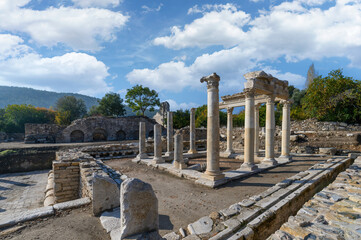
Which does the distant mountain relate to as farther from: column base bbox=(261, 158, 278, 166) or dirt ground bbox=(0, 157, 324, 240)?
dirt ground bbox=(0, 157, 324, 240)

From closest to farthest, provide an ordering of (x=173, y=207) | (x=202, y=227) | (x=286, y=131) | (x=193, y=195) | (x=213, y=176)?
(x=202, y=227), (x=173, y=207), (x=193, y=195), (x=213, y=176), (x=286, y=131)

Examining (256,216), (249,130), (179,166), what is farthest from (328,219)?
(179,166)

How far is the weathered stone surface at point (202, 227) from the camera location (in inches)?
143

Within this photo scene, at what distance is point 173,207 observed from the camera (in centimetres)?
520

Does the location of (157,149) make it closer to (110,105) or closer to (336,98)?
(336,98)

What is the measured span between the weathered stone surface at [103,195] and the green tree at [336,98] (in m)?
27.0

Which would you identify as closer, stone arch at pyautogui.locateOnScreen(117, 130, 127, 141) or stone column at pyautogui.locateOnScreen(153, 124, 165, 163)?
stone column at pyautogui.locateOnScreen(153, 124, 165, 163)

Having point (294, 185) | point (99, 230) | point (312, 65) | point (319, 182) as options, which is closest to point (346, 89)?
point (319, 182)

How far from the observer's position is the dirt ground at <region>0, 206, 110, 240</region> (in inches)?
143

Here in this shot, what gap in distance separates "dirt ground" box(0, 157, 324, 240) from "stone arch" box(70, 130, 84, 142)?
2432 centimetres

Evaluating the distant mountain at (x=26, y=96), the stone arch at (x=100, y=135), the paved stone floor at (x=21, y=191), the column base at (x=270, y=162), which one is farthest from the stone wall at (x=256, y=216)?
the distant mountain at (x=26, y=96)

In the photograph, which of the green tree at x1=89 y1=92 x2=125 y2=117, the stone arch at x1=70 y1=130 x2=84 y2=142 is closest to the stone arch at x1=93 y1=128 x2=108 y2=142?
the stone arch at x1=70 y1=130 x2=84 y2=142

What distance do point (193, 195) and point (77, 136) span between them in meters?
28.1

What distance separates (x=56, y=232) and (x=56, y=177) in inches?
189
